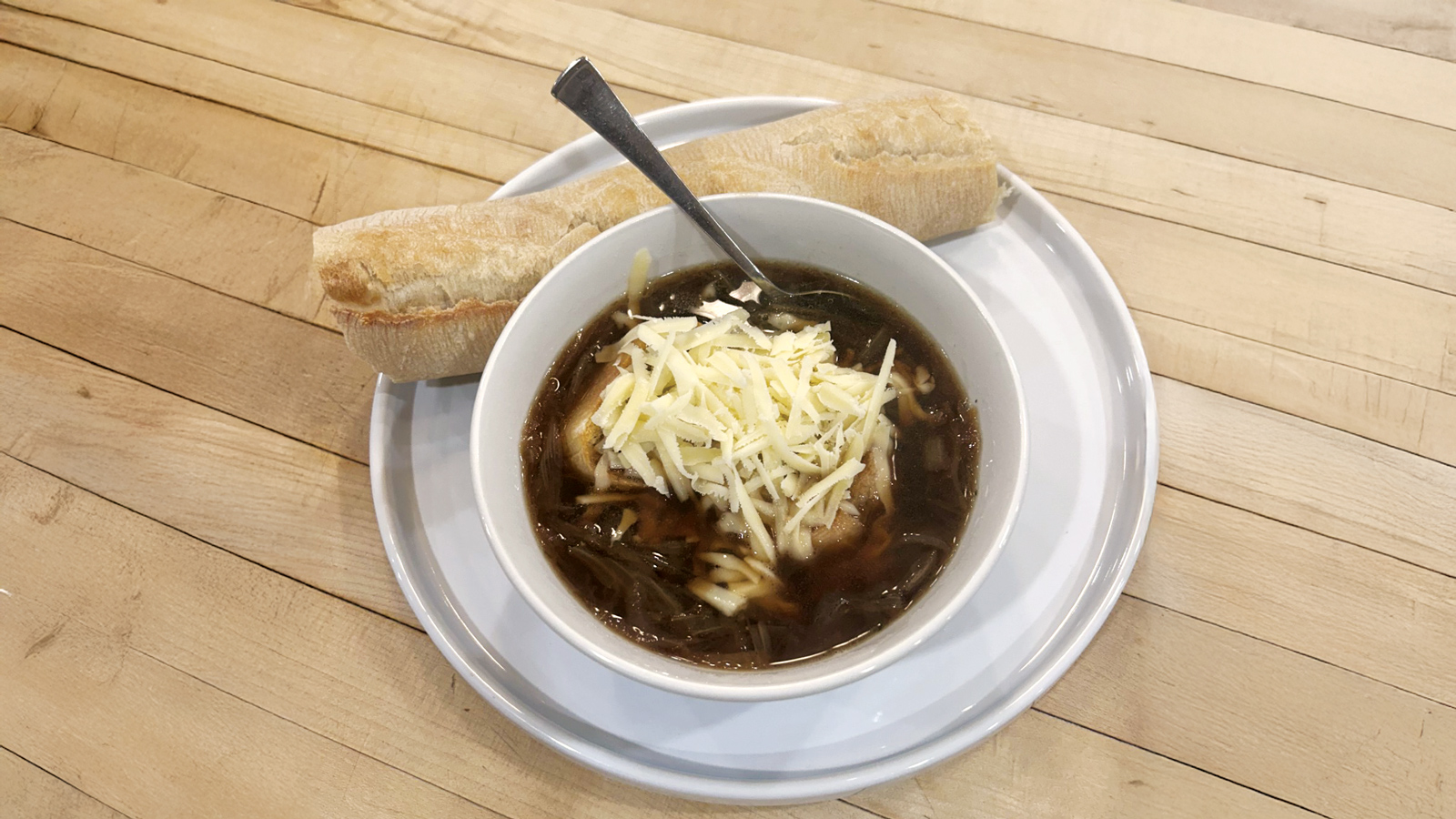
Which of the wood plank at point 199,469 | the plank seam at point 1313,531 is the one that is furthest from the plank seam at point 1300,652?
the wood plank at point 199,469

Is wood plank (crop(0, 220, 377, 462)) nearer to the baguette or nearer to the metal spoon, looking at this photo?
the baguette

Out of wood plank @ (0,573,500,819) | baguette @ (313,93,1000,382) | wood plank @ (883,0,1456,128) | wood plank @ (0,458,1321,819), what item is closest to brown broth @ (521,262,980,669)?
baguette @ (313,93,1000,382)

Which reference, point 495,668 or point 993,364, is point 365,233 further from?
point 993,364

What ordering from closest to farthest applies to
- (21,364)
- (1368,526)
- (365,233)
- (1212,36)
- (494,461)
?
(494,461)
(365,233)
(1368,526)
(21,364)
(1212,36)

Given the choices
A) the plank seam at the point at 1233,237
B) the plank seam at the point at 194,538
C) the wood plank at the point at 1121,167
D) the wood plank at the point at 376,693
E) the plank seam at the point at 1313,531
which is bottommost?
the wood plank at the point at 376,693

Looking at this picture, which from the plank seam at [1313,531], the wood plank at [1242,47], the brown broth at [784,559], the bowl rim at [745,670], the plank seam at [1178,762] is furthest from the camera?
the wood plank at [1242,47]

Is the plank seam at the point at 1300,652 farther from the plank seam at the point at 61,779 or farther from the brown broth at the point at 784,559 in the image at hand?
the plank seam at the point at 61,779

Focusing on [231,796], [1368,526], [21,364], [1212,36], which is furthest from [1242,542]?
[21,364]
